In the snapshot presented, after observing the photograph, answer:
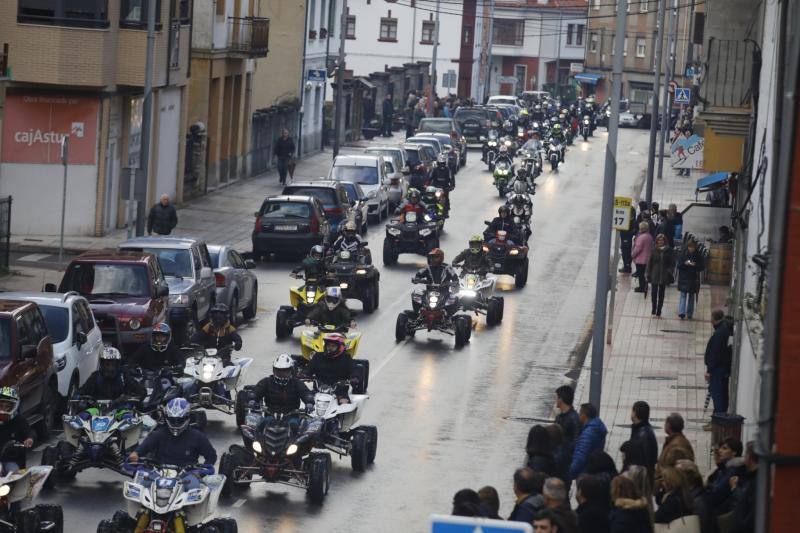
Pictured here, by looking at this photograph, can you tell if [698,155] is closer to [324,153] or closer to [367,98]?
[324,153]

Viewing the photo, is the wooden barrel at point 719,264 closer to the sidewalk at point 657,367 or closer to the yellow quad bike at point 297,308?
the sidewalk at point 657,367

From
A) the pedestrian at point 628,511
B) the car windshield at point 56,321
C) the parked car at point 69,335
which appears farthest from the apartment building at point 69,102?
the pedestrian at point 628,511

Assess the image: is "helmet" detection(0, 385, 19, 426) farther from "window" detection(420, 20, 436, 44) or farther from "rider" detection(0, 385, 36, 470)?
"window" detection(420, 20, 436, 44)

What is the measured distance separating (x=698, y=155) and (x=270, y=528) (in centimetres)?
2761

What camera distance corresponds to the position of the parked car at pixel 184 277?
27969mm

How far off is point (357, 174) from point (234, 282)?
18040 millimetres

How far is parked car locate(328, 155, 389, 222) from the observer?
155 ft

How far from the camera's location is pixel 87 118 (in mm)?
39312

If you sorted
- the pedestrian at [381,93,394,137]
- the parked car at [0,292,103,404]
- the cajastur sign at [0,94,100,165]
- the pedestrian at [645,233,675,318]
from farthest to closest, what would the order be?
the pedestrian at [381,93,394,137], the cajastur sign at [0,94,100,165], the pedestrian at [645,233,675,318], the parked car at [0,292,103,404]

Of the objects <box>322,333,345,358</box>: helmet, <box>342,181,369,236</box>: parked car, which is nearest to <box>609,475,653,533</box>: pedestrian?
<box>322,333,345,358</box>: helmet

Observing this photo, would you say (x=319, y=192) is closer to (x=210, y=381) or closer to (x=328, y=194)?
(x=328, y=194)

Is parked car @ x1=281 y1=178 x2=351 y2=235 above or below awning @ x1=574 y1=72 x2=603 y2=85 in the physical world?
below

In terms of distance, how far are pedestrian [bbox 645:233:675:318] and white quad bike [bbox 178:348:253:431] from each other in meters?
12.4

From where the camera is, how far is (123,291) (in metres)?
26.3
